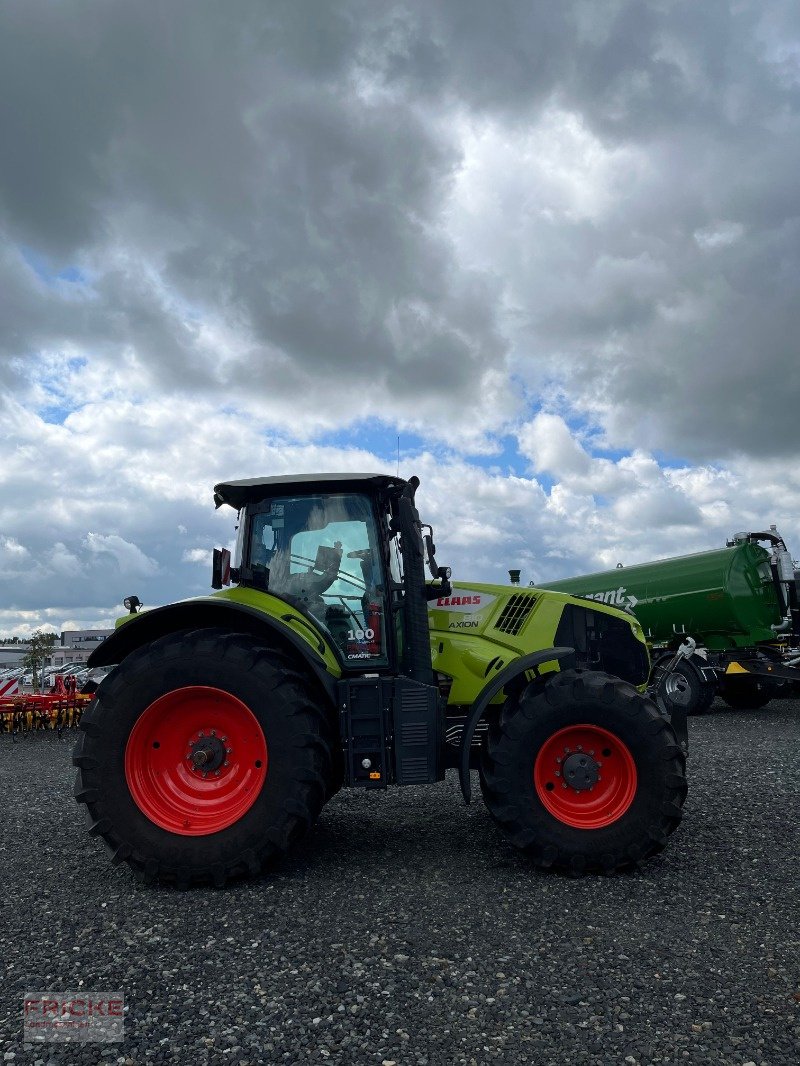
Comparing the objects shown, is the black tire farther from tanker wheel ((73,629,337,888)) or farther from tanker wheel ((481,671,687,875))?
tanker wheel ((73,629,337,888))

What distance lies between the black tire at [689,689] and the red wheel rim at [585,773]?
9.95m

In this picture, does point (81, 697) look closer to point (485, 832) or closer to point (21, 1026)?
point (485, 832)

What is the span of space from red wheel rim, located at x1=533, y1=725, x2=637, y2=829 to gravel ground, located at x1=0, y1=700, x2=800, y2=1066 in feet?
1.49

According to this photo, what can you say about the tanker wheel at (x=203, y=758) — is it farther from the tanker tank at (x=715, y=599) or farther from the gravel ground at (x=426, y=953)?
the tanker tank at (x=715, y=599)

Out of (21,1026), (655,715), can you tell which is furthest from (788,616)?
(21,1026)

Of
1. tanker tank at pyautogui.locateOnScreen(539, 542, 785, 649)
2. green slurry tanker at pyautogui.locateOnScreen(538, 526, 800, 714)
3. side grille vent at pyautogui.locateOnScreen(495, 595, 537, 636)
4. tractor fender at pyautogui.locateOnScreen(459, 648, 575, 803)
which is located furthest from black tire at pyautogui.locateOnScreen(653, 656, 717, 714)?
tractor fender at pyautogui.locateOnScreen(459, 648, 575, 803)

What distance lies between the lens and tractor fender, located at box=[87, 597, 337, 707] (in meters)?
5.07

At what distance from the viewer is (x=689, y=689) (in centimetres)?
1455

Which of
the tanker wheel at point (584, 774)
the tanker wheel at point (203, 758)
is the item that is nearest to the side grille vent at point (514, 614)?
the tanker wheel at point (584, 774)

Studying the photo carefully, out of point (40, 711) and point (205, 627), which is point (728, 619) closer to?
point (205, 627)

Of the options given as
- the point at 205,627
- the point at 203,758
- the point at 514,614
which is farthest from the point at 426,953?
the point at 514,614

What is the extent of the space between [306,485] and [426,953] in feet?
10.2

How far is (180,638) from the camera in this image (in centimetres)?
512

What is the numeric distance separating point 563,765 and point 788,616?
1197 centimetres
